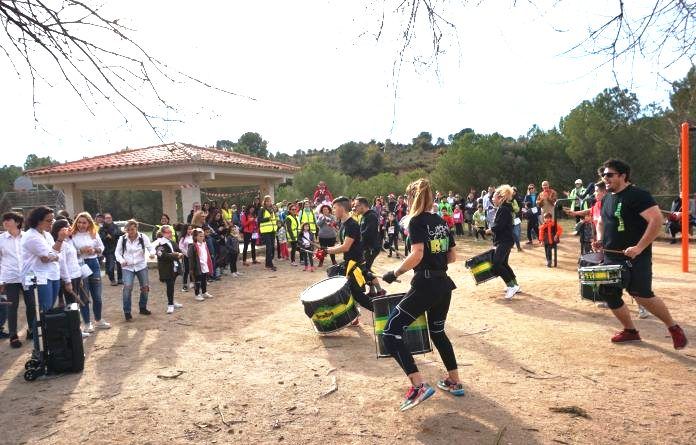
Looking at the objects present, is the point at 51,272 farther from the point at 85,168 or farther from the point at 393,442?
the point at 85,168

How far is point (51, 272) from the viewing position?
6.48m

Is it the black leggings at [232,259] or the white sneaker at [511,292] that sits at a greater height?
the black leggings at [232,259]

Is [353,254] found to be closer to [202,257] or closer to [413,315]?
[413,315]

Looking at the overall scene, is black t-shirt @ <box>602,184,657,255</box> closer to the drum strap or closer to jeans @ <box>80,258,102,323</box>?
the drum strap

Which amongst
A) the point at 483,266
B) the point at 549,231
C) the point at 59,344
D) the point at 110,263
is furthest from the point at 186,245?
the point at 549,231

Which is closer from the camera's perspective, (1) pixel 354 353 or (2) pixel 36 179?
(1) pixel 354 353

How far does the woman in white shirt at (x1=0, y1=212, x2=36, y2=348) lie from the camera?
661 cm

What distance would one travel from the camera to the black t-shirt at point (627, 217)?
5051 millimetres

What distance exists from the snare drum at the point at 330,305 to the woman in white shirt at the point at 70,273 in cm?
321

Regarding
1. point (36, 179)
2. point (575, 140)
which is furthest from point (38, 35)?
point (575, 140)

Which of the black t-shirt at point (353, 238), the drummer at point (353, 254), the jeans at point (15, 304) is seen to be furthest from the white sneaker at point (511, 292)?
the jeans at point (15, 304)

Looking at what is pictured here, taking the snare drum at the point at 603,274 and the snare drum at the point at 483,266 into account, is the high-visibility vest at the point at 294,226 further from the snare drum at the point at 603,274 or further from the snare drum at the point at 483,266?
the snare drum at the point at 603,274

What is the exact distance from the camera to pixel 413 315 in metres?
4.07

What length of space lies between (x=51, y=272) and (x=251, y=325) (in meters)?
2.70
